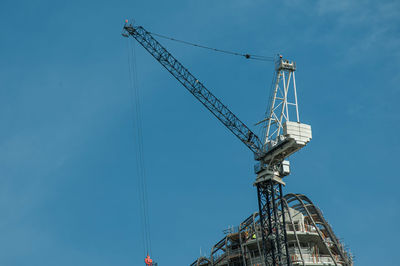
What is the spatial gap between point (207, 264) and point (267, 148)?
26.6 m

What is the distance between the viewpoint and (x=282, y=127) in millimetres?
129750

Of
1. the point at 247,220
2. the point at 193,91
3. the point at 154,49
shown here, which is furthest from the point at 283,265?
the point at 154,49

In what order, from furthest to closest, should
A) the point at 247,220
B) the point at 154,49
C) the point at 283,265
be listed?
1. the point at 154,49
2. the point at 247,220
3. the point at 283,265

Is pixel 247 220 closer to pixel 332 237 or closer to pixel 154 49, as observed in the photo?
pixel 332 237

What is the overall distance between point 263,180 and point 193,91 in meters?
24.1

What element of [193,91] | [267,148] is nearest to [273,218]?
[267,148]

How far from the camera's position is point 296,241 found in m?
127

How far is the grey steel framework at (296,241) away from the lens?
12662 cm

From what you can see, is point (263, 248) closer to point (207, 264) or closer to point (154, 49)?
point (207, 264)

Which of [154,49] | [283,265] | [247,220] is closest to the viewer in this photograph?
[283,265]

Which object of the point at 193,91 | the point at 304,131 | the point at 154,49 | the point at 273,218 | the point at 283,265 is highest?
the point at 154,49

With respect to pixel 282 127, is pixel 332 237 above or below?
below

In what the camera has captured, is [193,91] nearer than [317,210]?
No

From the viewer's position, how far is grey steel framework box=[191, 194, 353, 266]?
12662 centimetres
